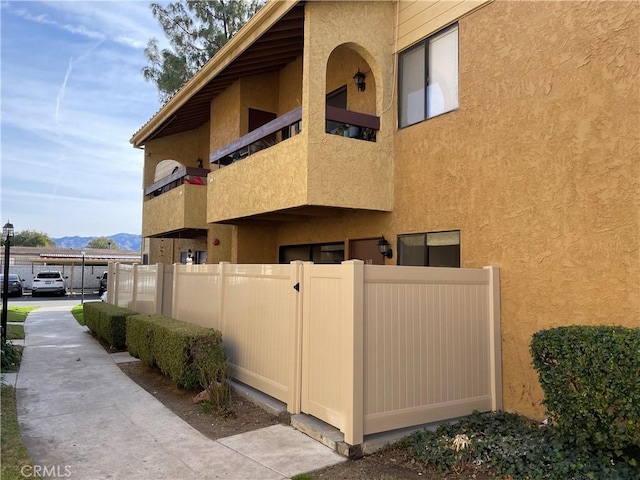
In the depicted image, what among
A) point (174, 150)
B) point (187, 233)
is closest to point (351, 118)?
point (187, 233)

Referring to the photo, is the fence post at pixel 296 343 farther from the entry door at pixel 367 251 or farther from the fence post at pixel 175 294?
the fence post at pixel 175 294

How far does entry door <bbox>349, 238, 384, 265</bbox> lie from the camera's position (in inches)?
351

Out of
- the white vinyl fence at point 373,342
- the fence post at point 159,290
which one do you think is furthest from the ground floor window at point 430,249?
the fence post at point 159,290

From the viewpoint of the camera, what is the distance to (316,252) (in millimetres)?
10969

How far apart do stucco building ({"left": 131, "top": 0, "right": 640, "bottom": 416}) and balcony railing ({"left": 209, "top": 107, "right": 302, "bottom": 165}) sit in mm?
51

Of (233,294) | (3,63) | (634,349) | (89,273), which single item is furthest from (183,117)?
(89,273)

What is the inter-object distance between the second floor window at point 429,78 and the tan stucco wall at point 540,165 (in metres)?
0.27

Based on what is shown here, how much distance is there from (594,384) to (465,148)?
164 inches

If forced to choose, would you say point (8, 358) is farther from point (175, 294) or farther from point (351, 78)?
→ point (351, 78)

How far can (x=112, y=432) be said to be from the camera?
5605 mm

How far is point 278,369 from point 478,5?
21.2 feet

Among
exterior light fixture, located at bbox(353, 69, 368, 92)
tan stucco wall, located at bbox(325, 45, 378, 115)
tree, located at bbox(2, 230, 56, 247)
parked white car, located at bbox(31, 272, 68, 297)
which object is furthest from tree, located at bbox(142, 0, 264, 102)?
tree, located at bbox(2, 230, 56, 247)

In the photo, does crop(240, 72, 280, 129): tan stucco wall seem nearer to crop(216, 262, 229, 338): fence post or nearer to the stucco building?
the stucco building

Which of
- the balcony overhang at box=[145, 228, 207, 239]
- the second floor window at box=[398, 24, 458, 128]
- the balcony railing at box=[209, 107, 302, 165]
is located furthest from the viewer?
the balcony overhang at box=[145, 228, 207, 239]
